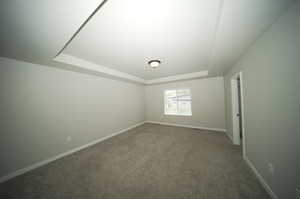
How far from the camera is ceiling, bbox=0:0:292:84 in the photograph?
37.9 inches

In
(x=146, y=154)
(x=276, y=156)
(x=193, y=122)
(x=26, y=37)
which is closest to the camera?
(x=276, y=156)

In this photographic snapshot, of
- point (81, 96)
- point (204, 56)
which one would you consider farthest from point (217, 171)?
point (81, 96)

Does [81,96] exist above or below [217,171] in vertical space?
above

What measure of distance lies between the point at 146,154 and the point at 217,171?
1.49 metres

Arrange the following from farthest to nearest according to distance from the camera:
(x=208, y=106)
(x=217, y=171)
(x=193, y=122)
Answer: (x=193, y=122) < (x=208, y=106) < (x=217, y=171)

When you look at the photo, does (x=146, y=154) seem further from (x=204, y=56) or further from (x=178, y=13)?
(x=204, y=56)

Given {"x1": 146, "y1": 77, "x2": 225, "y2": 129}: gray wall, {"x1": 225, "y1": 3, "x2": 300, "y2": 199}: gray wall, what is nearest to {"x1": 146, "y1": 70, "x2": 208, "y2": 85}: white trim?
{"x1": 146, "y1": 77, "x2": 225, "y2": 129}: gray wall

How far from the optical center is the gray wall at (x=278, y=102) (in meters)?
0.92

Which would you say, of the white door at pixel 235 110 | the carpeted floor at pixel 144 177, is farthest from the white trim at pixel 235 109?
the carpeted floor at pixel 144 177

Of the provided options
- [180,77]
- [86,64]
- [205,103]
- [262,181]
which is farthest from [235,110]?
[86,64]

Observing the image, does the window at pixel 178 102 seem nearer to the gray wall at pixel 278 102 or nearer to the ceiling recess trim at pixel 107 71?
the ceiling recess trim at pixel 107 71

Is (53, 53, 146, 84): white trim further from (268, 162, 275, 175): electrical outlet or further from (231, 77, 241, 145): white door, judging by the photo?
(268, 162, 275, 175): electrical outlet

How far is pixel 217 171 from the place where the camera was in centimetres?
170

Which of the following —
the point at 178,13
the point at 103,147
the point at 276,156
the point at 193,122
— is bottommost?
the point at 103,147
